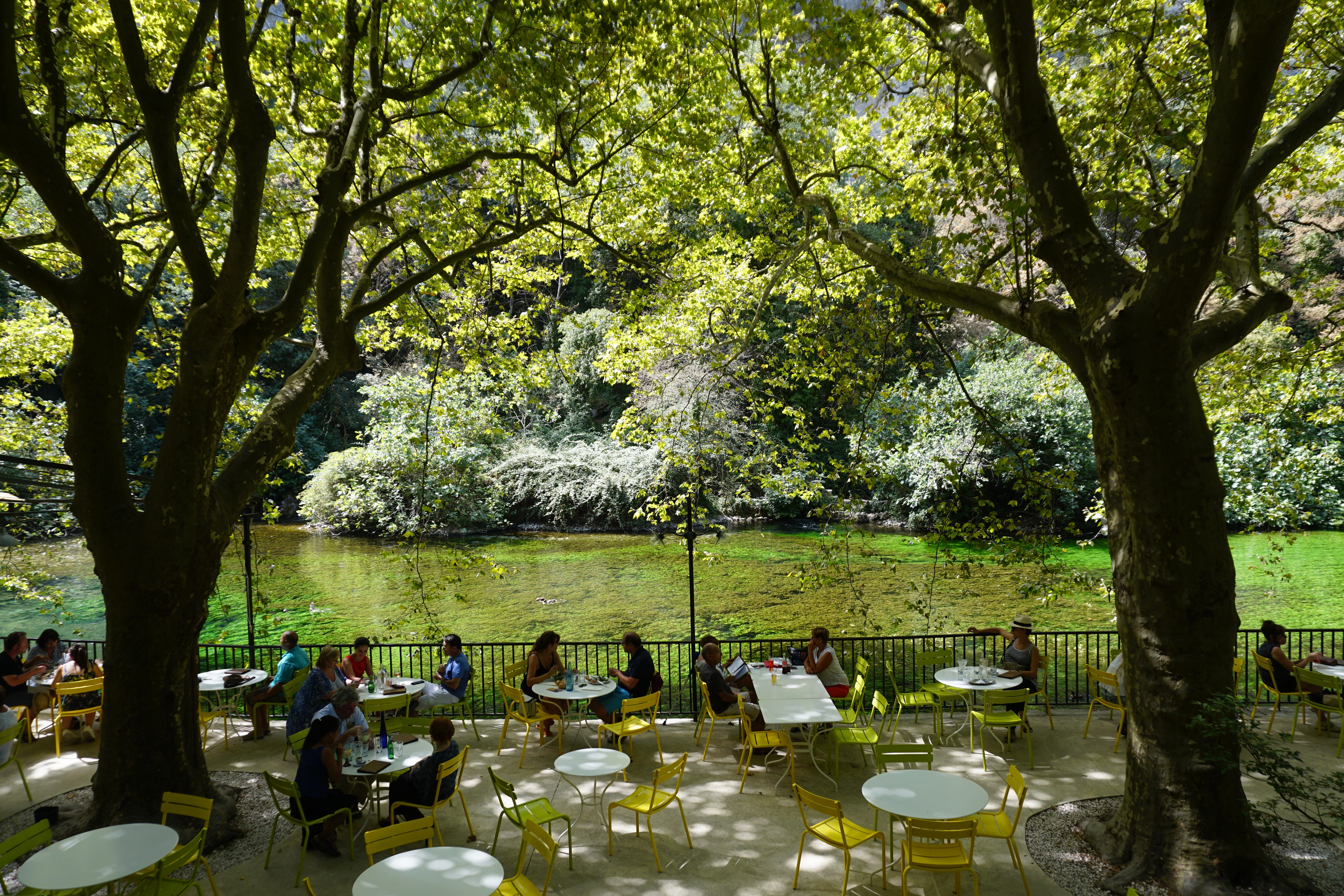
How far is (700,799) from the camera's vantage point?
21.7ft

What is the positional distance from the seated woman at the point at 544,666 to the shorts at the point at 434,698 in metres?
0.84

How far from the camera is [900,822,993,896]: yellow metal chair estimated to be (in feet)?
14.9

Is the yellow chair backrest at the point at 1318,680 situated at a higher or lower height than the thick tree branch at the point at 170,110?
lower

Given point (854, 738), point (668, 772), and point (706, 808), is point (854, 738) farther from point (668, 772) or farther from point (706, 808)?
point (668, 772)

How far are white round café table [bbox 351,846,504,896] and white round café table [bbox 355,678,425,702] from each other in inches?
134

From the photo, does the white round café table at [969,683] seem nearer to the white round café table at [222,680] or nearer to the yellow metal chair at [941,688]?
the yellow metal chair at [941,688]

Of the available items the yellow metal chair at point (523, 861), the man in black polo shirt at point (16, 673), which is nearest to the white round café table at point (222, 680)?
the man in black polo shirt at point (16, 673)

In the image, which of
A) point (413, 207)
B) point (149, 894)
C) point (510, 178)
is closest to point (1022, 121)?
point (510, 178)

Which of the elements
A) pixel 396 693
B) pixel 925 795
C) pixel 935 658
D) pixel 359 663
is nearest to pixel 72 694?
pixel 359 663

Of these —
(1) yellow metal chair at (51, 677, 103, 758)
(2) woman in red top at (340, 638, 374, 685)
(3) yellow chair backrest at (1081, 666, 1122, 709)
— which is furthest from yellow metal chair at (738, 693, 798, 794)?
(1) yellow metal chair at (51, 677, 103, 758)

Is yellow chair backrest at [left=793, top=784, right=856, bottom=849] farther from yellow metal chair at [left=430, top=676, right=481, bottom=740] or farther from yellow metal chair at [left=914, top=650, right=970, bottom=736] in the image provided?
yellow metal chair at [left=430, top=676, right=481, bottom=740]

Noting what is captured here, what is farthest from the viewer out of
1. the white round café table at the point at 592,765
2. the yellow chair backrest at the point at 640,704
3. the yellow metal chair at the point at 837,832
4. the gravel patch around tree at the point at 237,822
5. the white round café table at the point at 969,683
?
the white round café table at the point at 969,683

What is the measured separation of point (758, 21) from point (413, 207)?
5.60 meters

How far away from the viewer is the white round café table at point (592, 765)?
575 centimetres
